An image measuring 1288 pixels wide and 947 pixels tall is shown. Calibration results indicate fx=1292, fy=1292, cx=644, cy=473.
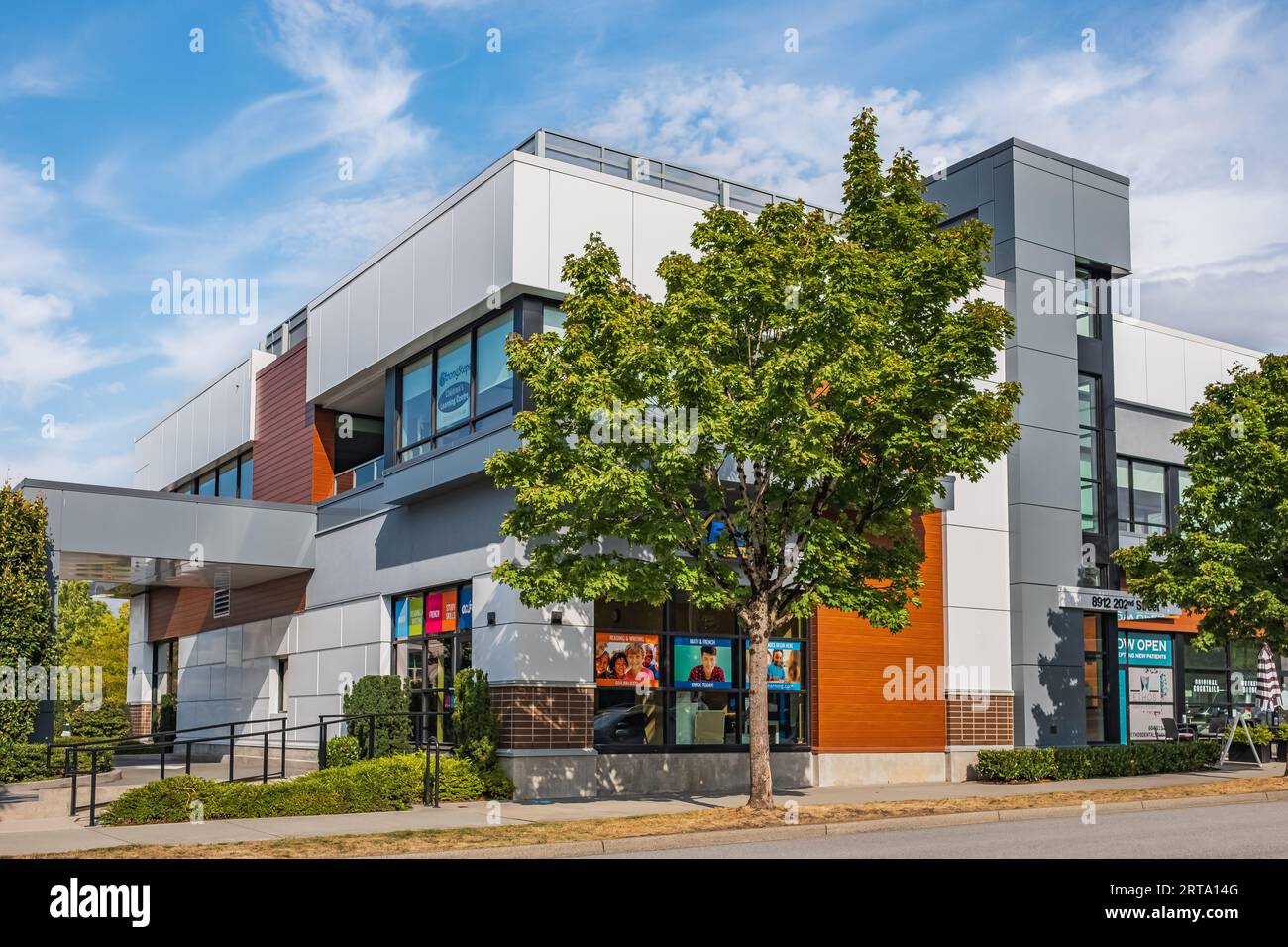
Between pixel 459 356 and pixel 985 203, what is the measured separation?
41.2ft

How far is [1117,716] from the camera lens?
29.3 m

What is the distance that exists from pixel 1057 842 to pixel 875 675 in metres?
9.61

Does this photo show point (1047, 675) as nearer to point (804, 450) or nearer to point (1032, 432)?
point (1032, 432)

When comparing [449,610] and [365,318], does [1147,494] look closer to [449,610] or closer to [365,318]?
[449,610]

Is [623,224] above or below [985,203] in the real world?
below

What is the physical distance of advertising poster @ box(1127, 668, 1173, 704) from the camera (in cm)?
3161

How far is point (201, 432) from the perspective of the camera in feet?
119

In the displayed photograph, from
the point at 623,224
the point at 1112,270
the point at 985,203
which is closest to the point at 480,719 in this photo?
the point at 623,224

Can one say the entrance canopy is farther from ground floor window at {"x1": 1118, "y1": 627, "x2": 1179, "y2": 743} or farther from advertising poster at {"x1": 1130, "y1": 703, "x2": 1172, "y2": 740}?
advertising poster at {"x1": 1130, "y1": 703, "x2": 1172, "y2": 740}

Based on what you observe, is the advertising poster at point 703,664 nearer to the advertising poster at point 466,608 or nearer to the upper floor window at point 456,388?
the advertising poster at point 466,608

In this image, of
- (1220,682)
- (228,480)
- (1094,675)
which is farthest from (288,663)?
(1220,682)

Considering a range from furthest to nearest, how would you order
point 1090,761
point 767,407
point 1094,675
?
point 1094,675
point 1090,761
point 767,407

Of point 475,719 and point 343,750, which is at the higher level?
point 475,719

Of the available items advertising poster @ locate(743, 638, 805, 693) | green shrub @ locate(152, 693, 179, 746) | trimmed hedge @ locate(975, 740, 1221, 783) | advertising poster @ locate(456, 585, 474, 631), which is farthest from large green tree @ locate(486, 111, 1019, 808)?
green shrub @ locate(152, 693, 179, 746)
